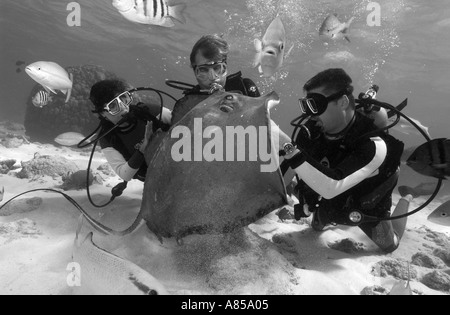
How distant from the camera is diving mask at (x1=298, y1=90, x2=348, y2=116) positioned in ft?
10.9

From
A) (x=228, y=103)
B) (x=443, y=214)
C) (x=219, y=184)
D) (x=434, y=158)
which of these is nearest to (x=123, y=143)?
(x=228, y=103)

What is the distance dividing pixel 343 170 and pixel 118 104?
9.75 ft

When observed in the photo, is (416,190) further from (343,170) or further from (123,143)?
(123,143)

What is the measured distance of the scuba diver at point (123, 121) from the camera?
3.57 meters

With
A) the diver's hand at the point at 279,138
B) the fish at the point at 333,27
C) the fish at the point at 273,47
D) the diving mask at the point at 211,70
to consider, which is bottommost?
the diver's hand at the point at 279,138

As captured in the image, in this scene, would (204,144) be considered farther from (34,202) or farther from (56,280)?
(34,202)

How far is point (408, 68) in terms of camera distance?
29203 millimetres

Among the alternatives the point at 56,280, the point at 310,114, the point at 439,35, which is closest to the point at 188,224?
the point at 56,280

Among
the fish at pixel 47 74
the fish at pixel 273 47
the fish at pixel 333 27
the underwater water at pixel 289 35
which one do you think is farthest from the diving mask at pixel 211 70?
the underwater water at pixel 289 35

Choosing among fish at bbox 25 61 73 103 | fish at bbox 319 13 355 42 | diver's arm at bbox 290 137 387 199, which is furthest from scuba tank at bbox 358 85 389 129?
fish at bbox 25 61 73 103

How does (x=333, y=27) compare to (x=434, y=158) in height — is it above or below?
above

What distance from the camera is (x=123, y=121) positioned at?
11.8 feet

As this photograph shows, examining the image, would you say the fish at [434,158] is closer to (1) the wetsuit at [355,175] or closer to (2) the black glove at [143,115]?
(1) the wetsuit at [355,175]

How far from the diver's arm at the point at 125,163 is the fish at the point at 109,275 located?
60.4 inches
